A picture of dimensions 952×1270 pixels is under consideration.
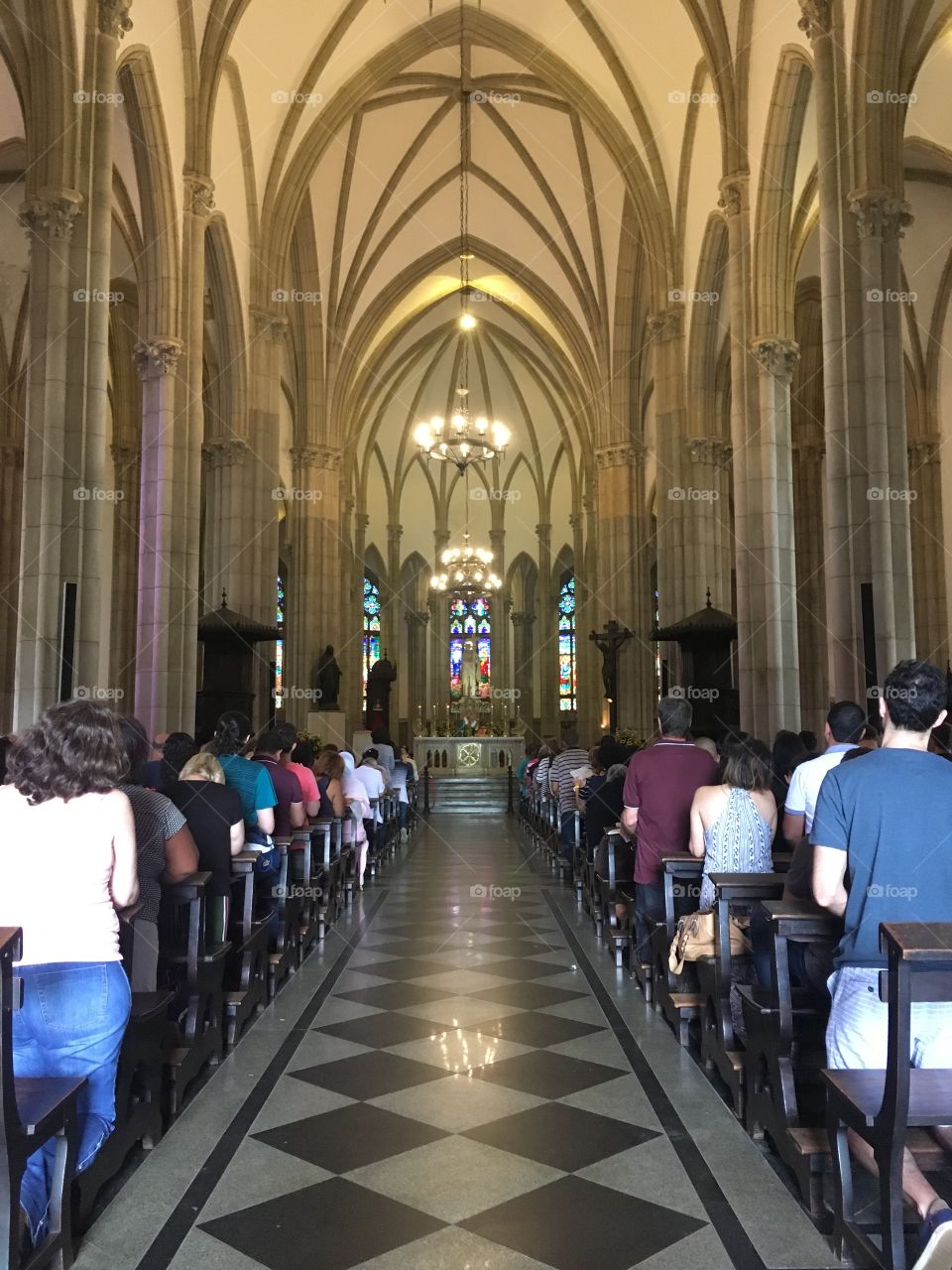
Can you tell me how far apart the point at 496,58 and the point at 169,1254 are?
23255mm

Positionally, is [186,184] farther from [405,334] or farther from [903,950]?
[405,334]

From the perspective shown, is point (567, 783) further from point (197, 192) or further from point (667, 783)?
point (197, 192)

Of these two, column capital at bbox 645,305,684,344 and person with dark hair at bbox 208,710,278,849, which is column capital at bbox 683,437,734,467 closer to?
column capital at bbox 645,305,684,344

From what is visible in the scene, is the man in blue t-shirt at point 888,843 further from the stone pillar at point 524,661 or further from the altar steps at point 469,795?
the stone pillar at point 524,661

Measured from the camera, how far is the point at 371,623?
40.8 metres

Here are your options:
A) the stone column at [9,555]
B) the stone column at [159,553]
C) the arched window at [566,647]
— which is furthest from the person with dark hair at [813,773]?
the arched window at [566,647]

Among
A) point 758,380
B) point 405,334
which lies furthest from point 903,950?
point 405,334

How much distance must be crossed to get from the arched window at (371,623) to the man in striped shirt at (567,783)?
27.8 meters

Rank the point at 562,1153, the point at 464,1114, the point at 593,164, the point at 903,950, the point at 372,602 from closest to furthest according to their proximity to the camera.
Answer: the point at 903,950
the point at 562,1153
the point at 464,1114
the point at 593,164
the point at 372,602

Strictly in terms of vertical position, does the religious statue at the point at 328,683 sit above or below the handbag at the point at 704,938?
above

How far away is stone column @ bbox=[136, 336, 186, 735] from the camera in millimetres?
13773

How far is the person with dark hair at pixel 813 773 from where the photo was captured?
4656 mm

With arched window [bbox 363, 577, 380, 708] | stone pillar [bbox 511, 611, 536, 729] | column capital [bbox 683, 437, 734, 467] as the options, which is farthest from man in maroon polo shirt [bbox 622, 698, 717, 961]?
stone pillar [bbox 511, 611, 536, 729]

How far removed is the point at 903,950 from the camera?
95.6 inches
